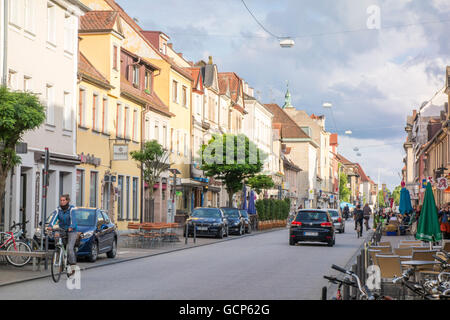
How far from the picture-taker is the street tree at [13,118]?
19.0 metres

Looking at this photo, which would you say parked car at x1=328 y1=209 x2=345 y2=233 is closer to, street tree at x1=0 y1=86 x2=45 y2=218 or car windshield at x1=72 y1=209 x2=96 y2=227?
car windshield at x1=72 y1=209 x2=96 y2=227

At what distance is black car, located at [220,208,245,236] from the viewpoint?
142 ft

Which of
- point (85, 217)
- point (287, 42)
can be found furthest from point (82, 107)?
point (85, 217)

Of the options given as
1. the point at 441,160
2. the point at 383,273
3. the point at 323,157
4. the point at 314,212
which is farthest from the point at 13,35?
the point at 323,157

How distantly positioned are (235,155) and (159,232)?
20.7 meters

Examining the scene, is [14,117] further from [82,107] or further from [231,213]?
[231,213]

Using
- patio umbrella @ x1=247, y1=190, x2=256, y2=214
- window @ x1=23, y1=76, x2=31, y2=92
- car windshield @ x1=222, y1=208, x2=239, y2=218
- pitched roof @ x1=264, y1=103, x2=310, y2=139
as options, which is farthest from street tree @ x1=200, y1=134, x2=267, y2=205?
pitched roof @ x1=264, y1=103, x2=310, y2=139

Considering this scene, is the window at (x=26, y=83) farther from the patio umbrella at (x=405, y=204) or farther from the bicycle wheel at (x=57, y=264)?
the patio umbrella at (x=405, y=204)

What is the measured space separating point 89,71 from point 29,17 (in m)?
8.17

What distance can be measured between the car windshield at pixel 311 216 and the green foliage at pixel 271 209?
21.6m

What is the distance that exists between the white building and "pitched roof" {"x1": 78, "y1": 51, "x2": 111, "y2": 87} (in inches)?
75.4

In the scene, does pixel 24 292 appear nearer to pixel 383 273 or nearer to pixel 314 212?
pixel 383 273

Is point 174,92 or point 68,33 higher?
point 174,92

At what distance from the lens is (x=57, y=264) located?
17094 mm
